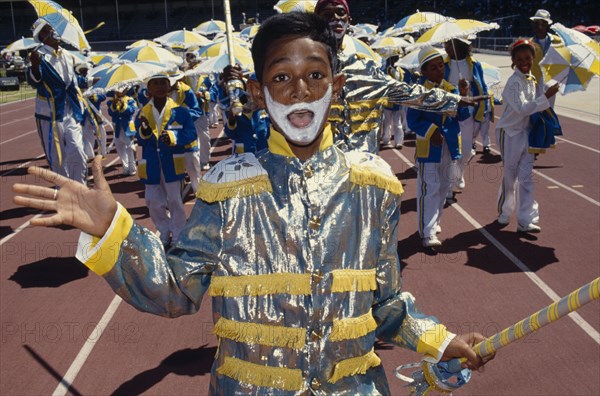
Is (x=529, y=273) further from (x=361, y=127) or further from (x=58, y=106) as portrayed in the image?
(x=58, y=106)

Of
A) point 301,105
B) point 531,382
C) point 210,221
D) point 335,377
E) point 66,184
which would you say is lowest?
point 531,382

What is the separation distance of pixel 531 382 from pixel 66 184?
427 centimetres

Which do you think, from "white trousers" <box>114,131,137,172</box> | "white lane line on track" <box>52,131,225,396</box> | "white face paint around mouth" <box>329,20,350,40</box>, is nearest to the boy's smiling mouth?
"white face paint around mouth" <box>329,20,350,40</box>

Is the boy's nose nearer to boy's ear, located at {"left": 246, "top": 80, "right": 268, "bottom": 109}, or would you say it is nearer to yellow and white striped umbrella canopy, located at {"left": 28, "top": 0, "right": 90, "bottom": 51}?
boy's ear, located at {"left": 246, "top": 80, "right": 268, "bottom": 109}

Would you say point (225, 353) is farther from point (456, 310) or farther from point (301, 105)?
point (456, 310)

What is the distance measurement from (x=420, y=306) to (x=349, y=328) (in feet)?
14.6

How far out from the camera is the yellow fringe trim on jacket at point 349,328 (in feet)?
7.09

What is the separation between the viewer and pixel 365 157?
246 cm

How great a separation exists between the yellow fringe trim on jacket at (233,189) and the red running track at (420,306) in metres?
3.27

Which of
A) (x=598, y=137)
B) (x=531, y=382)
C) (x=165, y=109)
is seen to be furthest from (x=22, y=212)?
(x=598, y=137)

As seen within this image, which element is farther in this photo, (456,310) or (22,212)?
(22,212)

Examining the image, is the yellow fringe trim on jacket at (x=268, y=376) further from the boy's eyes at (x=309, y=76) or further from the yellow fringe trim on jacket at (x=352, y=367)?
the boy's eyes at (x=309, y=76)

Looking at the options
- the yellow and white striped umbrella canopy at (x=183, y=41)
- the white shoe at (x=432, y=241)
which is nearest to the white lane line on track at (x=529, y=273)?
the white shoe at (x=432, y=241)

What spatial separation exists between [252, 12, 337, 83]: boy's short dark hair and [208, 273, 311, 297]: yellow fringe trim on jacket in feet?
2.36
